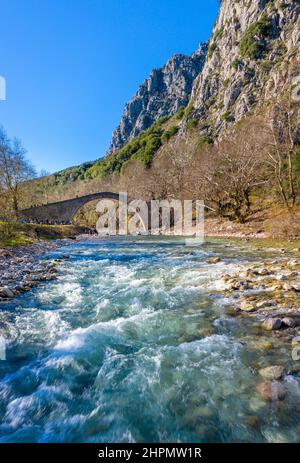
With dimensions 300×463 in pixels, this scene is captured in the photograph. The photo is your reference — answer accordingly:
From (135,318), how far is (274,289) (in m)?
4.57

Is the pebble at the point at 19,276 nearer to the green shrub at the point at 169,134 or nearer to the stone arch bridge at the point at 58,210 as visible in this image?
the stone arch bridge at the point at 58,210

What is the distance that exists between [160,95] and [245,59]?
94555 mm

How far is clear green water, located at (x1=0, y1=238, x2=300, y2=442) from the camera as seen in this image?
137 inches

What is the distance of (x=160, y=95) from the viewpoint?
553 feet

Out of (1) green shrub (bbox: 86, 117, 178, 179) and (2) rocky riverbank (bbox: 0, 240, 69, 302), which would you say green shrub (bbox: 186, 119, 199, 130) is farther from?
(2) rocky riverbank (bbox: 0, 240, 69, 302)

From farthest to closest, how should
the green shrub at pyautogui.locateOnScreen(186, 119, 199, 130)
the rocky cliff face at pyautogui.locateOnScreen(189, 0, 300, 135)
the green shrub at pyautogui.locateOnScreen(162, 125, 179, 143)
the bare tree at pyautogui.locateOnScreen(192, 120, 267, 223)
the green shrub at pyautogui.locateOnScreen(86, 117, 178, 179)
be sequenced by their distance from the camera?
the green shrub at pyautogui.locateOnScreen(162, 125, 179, 143) < the green shrub at pyautogui.locateOnScreen(86, 117, 178, 179) < the green shrub at pyautogui.locateOnScreen(186, 119, 199, 130) < the rocky cliff face at pyautogui.locateOnScreen(189, 0, 300, 135) < the bare tree at pyautogui.locateOnScreen(192, 120, 267, 223)

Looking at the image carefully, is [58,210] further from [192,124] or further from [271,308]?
[271,308]

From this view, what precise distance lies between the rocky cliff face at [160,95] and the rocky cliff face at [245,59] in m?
47.2

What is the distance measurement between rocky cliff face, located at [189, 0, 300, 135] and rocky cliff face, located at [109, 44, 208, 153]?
4719cm

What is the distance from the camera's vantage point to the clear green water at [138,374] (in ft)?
11.4

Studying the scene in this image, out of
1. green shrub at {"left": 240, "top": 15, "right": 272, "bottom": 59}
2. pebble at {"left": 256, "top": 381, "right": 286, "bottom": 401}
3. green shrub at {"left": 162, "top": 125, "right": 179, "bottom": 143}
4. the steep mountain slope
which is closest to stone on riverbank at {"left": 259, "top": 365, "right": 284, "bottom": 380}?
pebble at {"left": 256, "top": 381, "right": 286, "bottom": 401}

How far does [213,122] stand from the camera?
3418 inches

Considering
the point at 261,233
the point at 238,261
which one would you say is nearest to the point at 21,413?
the point at 238,261

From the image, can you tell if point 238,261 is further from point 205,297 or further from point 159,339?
point 159,339
